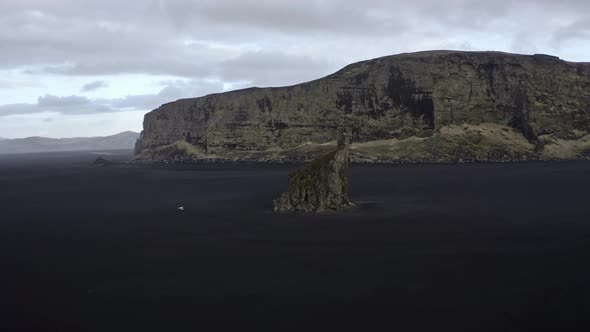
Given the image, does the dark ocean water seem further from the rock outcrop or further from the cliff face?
the cliff face

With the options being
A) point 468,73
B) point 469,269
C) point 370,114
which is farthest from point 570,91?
point 469,269

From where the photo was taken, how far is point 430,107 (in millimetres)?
163750

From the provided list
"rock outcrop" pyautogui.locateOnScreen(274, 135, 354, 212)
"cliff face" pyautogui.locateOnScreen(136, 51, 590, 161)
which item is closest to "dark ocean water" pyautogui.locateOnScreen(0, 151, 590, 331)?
"rock outcrop" pyautogui.locateOnScreen(274, 135, 354, 212)

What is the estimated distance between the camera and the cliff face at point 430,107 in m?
153

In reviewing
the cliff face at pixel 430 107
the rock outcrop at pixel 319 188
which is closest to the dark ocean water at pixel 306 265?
the rock outcrop at pixel 319 188

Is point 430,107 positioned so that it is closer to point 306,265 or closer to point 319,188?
point 319,188

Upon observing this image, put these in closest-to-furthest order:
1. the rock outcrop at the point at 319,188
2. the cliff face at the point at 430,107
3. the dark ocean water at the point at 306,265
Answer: the dark ocean water at the point at 306,265 → the rock outcrop at the point at 319,188 → the cliff face at the point at 430,107

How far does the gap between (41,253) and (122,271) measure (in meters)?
11.6

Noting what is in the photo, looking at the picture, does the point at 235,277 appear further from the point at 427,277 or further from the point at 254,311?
the point at 427,277

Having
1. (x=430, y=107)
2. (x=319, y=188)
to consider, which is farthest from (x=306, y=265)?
(x=430, y=107)

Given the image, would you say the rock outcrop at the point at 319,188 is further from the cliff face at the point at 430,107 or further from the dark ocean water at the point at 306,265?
the cliff face at the point at 430,107

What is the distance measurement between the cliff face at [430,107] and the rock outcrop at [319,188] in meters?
87.0

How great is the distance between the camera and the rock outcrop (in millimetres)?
64250

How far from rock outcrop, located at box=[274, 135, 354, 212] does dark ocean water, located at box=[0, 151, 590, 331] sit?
9.98 ft
